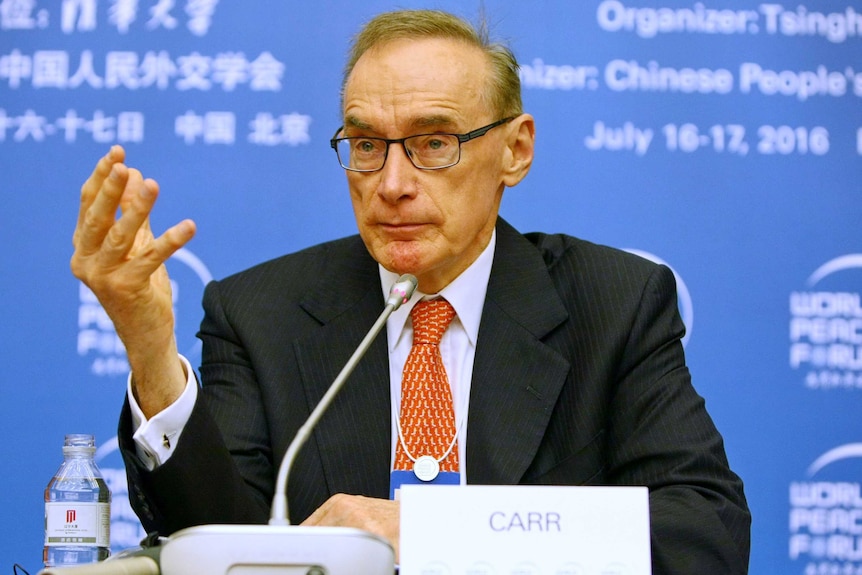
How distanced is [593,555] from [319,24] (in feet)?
7.10

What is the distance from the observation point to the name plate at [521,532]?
1.50 m

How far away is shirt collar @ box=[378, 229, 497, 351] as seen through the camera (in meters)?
2.63

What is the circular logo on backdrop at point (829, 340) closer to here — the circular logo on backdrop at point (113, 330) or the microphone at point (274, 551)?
the circular logo on backdrop at point (113, 330)

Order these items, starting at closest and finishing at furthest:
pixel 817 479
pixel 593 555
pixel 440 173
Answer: pixel 593 555 < pixel 440 173 < pixel 817 479

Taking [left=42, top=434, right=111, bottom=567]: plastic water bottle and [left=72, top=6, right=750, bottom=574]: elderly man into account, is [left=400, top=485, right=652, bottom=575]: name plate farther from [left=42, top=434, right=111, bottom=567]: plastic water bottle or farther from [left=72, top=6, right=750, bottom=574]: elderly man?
[left=42, top=434, right=111, bottom=567]: plastic water bottle


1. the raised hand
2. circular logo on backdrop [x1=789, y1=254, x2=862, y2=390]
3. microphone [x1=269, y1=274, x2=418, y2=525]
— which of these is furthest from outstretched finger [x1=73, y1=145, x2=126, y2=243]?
circular logo on backdrop [x1=789, y1=254, x2=862, y2=390]

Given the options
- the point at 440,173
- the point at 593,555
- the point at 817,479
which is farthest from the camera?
the point at 817,479

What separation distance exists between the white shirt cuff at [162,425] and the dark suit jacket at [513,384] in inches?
12.6

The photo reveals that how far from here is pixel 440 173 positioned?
251cm

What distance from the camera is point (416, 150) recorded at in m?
2.51

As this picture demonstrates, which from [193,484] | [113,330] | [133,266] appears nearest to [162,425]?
[193,484]

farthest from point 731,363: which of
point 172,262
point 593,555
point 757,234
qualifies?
point 593,555

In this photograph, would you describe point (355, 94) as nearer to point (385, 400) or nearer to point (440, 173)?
point (440, 173)

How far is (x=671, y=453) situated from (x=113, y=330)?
5.46 ft
